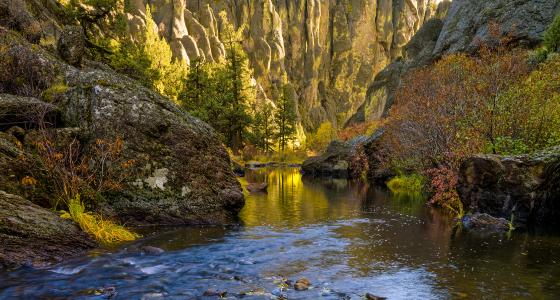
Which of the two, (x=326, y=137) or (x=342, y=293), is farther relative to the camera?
(x=326, y=137)

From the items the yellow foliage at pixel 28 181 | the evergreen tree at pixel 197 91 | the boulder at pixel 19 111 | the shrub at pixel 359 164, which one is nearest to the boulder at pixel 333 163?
the shrub at pixel 359 164

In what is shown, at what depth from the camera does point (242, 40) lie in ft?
479

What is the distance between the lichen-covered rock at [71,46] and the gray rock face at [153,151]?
5.36 meters

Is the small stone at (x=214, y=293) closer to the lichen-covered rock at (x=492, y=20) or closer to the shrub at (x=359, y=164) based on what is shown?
the lichen-covered rock at (x=492, y=20)

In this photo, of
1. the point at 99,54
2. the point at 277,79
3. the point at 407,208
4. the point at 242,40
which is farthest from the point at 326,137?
the point at 407,208

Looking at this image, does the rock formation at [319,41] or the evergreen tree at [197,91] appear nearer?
the evergreen tree at [197,91]

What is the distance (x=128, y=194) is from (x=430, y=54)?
49719mm

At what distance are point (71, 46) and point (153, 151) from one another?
472 inches

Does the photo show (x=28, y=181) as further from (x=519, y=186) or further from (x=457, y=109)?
(x=457, y=109)

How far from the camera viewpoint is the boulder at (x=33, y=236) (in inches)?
452

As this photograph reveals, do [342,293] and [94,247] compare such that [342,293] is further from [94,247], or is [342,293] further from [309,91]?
[309,91]

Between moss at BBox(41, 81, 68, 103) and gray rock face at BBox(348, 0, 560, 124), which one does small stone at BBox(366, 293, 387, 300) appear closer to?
moss at BBox(41, 81, 68, 103)

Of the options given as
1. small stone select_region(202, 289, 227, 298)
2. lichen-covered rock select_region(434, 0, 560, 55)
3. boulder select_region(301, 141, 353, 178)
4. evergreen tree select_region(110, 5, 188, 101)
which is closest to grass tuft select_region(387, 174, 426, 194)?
lichen-covered rock select_region(434, 0, 560, 55)

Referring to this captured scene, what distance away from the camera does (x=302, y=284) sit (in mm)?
10633
